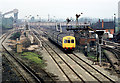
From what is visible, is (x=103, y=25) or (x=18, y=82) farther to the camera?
(x=103, y=25)

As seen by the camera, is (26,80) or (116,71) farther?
(116,71)

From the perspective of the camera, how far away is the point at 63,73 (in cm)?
2100

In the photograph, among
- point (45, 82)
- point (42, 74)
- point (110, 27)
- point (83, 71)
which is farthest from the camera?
point (110, 27)

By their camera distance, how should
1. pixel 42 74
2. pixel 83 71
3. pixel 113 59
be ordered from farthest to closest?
1. pixel 113 59
2. pixel 83 71
3. pixel 42 74

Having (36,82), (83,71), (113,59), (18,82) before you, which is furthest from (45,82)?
(113,59)

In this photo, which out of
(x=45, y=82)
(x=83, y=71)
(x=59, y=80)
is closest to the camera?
(x=45, y=82)

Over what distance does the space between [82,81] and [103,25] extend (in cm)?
4997

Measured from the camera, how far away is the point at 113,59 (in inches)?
1123

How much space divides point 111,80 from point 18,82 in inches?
356

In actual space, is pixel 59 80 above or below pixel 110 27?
below

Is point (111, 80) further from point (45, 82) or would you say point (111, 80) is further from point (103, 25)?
point (103, 25)

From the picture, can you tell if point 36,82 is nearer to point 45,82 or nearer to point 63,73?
point 45,82

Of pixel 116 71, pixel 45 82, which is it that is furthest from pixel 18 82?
pixel 116 71

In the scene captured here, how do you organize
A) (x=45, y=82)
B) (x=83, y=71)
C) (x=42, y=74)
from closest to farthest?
(x=45, y=82) → (x=42, y=74) → (x=83, y=71)
